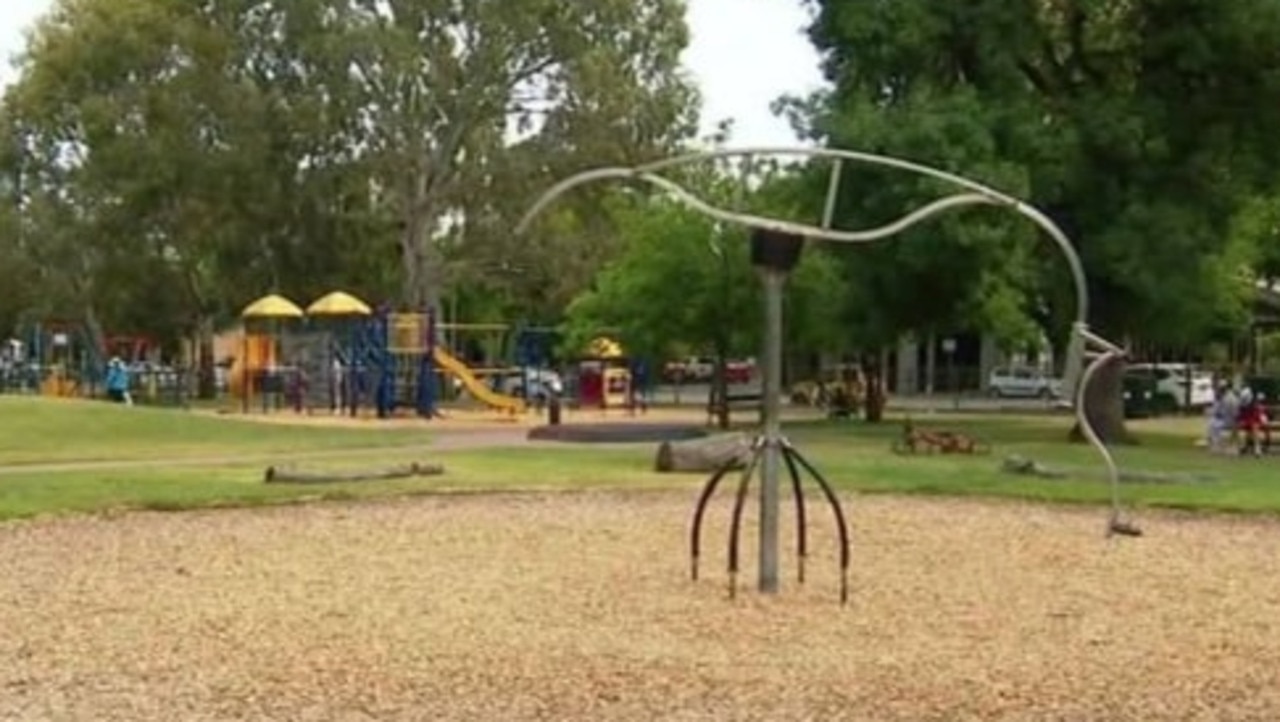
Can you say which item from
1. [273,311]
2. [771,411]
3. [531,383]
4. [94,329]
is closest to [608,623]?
[771,411]

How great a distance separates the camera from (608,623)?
12.3 m

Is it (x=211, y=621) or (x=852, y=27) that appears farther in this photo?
(x=852, y=27)

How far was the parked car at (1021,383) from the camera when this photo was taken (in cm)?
6650

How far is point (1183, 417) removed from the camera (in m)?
51.4

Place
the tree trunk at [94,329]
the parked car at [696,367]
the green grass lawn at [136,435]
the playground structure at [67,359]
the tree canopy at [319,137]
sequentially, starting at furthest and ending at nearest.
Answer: the parked car at [696,367] < the tree trunk at [94,329] < the playground structure at [67,359] < the tree canopy at [319,137] < the green grass lawn at [136,435]

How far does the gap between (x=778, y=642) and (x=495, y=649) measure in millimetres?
1622

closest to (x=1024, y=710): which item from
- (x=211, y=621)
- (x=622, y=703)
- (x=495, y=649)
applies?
(x=622, y=703)

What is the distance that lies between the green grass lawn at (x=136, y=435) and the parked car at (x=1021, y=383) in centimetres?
3290

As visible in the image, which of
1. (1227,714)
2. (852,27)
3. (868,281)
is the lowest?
(1227,714)

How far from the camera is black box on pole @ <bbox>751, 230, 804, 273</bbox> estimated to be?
13078mm

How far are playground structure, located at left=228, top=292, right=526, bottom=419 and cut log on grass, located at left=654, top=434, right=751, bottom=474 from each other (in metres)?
18.5

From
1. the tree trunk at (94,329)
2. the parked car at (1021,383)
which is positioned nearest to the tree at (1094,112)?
the parked car at (1021,383)

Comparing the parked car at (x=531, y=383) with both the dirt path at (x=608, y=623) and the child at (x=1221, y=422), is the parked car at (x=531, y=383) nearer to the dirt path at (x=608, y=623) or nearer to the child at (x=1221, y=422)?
the child at (x=1221, y=422)

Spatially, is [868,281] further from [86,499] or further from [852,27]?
[86,499]
